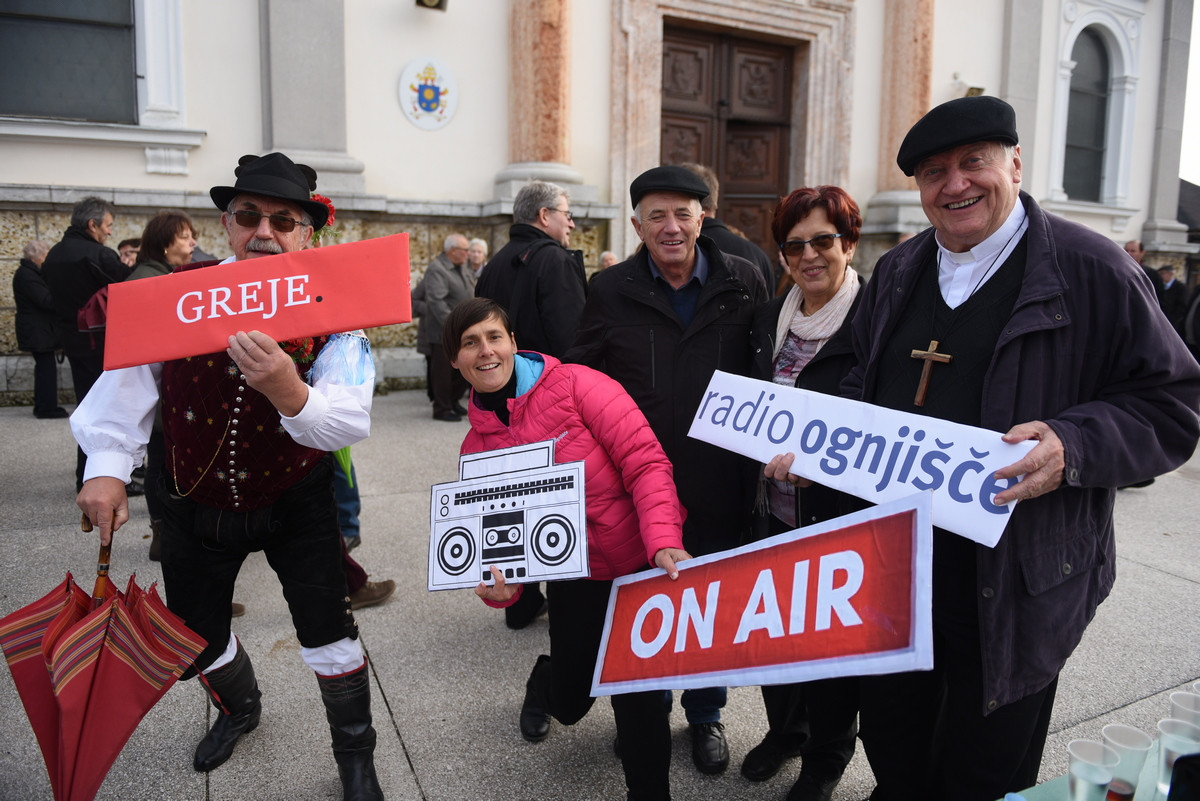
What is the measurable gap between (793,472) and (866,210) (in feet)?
35.6

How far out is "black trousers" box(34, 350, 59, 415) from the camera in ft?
24.1

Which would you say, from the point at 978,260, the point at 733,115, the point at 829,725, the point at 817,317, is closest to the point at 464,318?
the point at 817,317

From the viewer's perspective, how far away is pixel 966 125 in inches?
68.9

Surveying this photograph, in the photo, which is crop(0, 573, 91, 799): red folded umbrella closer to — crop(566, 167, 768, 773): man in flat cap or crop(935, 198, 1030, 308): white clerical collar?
crop(566, 167, 768, 773): man in flat cap

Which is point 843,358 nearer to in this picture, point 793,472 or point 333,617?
point 793,472

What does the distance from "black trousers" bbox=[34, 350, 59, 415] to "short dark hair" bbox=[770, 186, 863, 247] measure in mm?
7456

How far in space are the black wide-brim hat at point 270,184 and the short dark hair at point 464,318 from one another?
516mm

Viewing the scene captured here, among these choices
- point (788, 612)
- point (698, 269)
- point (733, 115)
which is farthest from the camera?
point (733, 115)

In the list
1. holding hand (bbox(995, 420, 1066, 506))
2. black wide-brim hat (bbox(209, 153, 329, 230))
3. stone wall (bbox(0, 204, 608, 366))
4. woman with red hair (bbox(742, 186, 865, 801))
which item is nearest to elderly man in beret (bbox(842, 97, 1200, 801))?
holding hand (bbox(995, 420, 1066, 506))

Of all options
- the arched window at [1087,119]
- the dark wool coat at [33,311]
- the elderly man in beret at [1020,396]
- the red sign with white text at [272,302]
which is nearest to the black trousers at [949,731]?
the elderly man in beret at [1020,396]

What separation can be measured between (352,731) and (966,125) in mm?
2392

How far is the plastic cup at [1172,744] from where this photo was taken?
1.29 metres

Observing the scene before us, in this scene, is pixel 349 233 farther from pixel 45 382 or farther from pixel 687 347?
pixel 687 347

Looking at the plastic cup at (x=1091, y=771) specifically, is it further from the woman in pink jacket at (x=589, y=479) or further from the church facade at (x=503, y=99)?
the church facade at (x=503, y=99)
